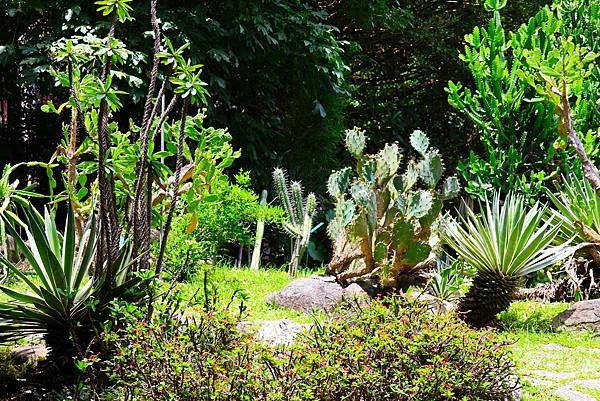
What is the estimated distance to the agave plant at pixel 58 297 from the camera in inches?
147

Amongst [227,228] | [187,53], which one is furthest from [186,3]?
[227,228]

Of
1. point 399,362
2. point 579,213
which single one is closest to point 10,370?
point 399,362

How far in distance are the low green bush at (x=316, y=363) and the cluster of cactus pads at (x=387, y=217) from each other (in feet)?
7.32

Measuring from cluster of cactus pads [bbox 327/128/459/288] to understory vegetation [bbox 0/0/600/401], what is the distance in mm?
19

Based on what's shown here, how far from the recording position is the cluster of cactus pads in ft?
20.0

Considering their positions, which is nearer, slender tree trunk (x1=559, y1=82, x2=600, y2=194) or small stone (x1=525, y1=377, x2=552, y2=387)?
small stone (x1=525, y1=377, x2=552, y2=387)

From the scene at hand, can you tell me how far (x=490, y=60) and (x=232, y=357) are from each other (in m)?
5.98

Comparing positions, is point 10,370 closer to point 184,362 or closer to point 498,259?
point 184,362

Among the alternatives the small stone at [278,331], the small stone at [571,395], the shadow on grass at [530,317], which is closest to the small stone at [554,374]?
the small stone at [571,395]

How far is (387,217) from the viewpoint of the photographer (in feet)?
20.6

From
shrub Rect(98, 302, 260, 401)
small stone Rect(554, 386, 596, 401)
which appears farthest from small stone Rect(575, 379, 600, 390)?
shrub Rect(98, 302, 260, 401)

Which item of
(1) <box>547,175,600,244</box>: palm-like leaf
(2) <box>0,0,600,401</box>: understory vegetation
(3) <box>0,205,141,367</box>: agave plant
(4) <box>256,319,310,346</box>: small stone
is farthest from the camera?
(1) <box>547,175,600,244</box>: palm-like leaf

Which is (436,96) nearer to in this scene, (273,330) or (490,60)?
(490,60)

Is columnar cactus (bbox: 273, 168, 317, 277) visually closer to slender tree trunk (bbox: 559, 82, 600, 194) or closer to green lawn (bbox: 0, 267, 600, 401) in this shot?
green lawn (bbox: 0, 267, 600, 401)
